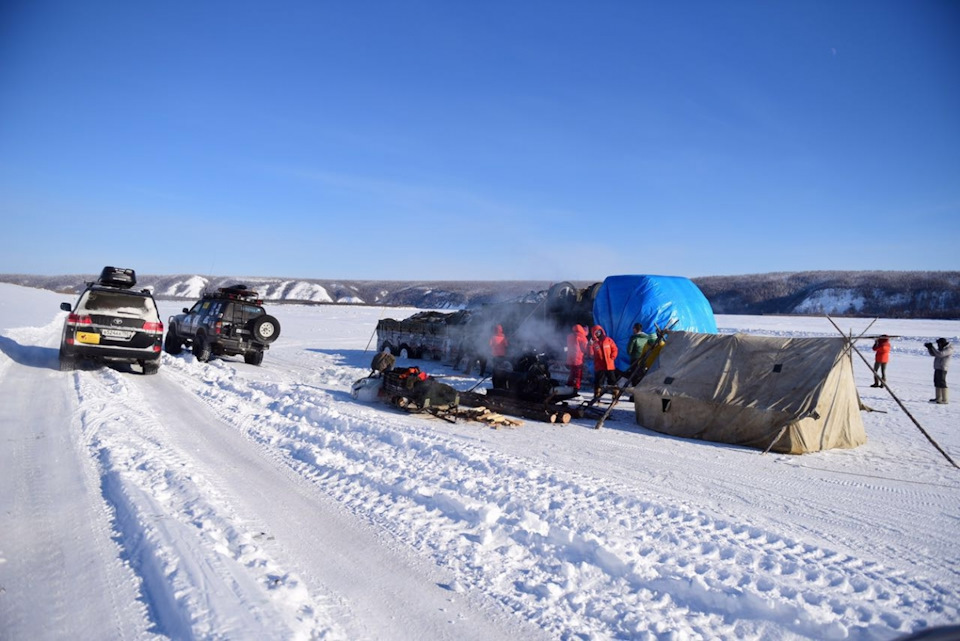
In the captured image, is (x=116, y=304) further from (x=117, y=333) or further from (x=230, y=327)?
(x=230, y=327)

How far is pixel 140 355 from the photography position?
12.6 m

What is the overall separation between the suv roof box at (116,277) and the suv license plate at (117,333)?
3.66m

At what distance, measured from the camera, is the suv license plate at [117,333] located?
1232 centimetres

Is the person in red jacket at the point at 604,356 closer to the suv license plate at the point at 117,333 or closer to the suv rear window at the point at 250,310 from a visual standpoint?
the suv rear window at the point at 250,310

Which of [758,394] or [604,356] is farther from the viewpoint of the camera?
[604,356]

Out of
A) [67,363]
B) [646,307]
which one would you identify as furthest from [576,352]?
[67,363]

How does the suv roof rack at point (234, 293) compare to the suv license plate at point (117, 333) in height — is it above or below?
above

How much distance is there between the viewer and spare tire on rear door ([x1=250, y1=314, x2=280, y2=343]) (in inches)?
631

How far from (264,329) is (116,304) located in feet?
13.2

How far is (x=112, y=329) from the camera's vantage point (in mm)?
12367

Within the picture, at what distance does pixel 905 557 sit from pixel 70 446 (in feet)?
27.6

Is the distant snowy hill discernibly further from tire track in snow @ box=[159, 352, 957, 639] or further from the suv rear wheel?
tire track in snow @ box=[159, 352, 957, 639]

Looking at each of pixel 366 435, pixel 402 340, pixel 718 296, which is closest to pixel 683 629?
pixel 366 435

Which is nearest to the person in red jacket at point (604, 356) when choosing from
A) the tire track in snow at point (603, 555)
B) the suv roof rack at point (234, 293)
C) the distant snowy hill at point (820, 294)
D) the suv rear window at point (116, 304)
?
the tire track in snow at point (603, 555)
